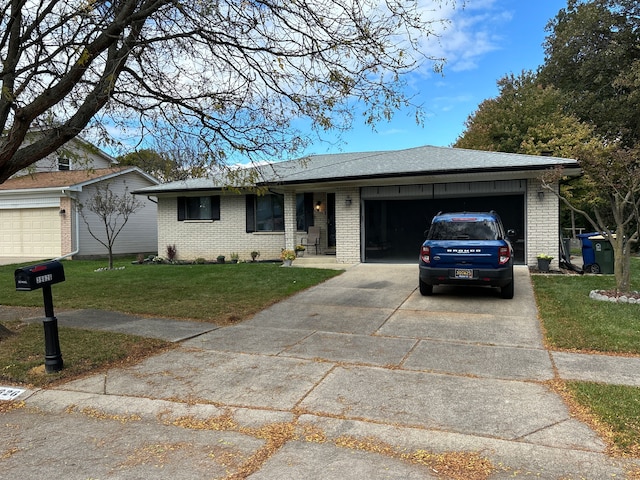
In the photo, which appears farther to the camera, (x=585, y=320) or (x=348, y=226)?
(x=348, y=226)

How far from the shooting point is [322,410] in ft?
13.3

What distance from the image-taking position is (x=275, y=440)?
353 cm

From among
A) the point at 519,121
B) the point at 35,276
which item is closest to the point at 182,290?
the point at 35,276

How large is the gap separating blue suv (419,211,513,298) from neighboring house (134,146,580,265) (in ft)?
12.1

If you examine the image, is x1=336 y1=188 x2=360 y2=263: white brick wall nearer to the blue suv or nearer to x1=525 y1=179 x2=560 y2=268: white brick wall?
x1=525 y1=179 x2=560 y2=268: white brick wall

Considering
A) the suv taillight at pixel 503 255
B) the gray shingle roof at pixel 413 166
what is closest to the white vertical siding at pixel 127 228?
the gray shingle roof at pixel 413 166

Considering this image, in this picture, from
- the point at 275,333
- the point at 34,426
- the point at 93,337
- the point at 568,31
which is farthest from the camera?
the point at 568,31

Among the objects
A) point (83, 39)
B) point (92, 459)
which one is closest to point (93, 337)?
point (92, 459)

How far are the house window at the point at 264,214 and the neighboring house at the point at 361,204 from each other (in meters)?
0.04

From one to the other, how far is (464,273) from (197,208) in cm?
1240

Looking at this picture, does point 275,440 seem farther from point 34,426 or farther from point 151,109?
point 151,109

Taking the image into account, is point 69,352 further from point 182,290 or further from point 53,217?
point 53,217

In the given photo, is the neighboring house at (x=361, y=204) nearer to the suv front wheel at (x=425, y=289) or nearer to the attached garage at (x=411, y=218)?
the attached garage at (x=411, y=218)

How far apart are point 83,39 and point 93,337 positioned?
16.2 feet
